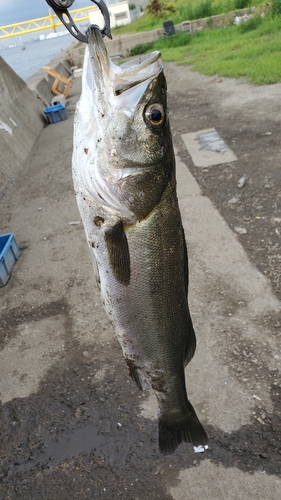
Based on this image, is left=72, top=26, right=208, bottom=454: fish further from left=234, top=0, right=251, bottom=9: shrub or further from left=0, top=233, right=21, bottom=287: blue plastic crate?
left=234, top=0, right=251, bottom=9: shrub

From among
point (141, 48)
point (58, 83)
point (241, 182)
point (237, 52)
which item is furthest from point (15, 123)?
point (141, 48)

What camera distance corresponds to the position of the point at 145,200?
1.79 meters

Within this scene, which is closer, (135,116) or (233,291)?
(135,116)

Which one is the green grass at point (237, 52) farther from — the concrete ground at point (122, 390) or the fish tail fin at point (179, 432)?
the fish tail fin at point (179, 432)

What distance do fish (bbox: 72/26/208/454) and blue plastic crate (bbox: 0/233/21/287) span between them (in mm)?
3563

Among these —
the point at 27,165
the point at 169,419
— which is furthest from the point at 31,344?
the point at 27,165

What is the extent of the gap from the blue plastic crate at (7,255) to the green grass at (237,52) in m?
8.18

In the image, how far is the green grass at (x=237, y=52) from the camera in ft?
37.3

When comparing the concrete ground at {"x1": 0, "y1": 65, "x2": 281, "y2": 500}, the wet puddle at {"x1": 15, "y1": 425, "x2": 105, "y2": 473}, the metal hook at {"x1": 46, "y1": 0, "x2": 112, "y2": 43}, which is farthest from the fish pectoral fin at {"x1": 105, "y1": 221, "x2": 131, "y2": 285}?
the wet puddle at {"x1": 15, "y1": 425, "x2": 105, "y2": 473}

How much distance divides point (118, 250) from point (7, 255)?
13.0 feet

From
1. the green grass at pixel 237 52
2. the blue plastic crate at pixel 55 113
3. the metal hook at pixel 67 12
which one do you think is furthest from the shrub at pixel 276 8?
the metal hook at pixel 67 12

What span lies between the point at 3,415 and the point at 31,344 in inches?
32.6

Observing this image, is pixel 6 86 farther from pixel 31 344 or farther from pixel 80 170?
pixel 80 170

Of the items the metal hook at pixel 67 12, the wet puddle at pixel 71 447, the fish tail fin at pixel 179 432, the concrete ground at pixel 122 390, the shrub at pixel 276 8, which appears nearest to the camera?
the metal hook at pixel 67 12
